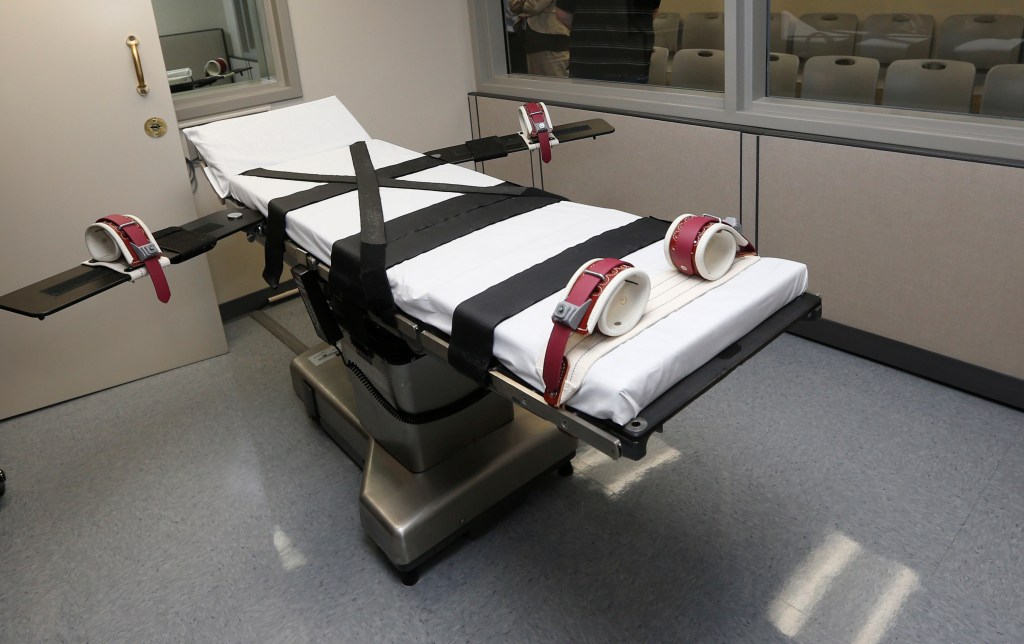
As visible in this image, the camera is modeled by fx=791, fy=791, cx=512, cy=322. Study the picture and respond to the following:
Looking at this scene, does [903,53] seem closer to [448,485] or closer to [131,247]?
[448,485]

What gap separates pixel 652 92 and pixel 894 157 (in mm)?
1105

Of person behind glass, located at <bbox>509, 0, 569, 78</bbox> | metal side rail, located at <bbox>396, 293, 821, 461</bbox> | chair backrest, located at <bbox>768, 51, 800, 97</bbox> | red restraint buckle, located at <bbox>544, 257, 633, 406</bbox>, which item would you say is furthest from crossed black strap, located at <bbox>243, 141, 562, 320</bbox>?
person behind glass, located at <bbox>509, 0, 569, 78</bbox>

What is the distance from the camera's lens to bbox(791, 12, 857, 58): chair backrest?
2.83 meters

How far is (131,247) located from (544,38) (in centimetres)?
264

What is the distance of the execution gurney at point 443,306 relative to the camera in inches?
57.1

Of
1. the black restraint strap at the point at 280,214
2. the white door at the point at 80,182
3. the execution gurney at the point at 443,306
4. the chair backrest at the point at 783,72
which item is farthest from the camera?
the chair backrest at the point at 783,72

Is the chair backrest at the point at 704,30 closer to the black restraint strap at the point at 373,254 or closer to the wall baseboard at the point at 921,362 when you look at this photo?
the wall baseboard at the point at 921,362

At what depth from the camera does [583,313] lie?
1.35 meters

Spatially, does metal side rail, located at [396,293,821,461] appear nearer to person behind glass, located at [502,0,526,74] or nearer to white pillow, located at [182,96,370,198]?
white pillow, located at [182,96,370,198]

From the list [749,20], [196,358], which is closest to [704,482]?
[749,20]

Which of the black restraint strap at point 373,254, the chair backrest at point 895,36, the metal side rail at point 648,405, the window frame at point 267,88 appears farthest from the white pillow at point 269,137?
the chair backrest at point 895,36

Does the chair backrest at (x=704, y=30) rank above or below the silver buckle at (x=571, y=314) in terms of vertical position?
above

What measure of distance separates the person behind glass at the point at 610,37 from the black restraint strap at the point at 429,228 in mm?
1622

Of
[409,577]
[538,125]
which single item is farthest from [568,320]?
[538,125]
